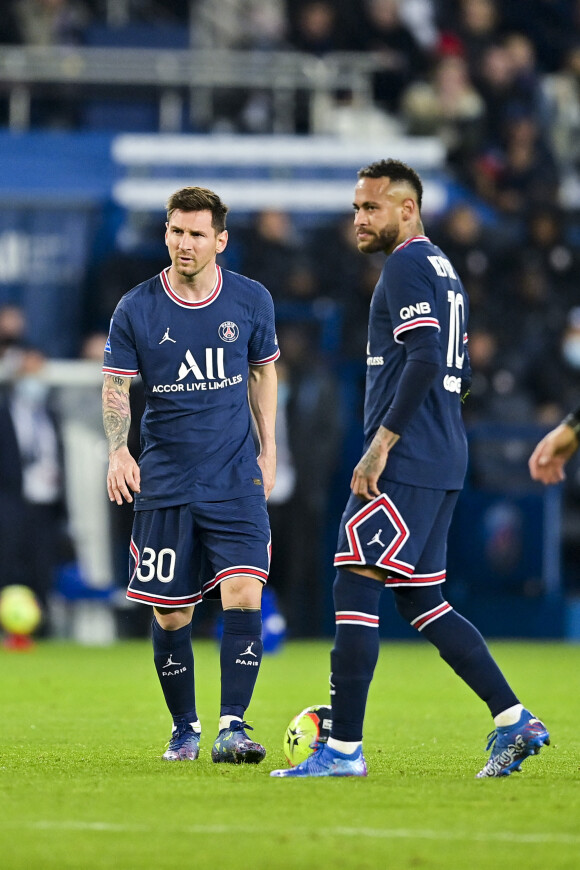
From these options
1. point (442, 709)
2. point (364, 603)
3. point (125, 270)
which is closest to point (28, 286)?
point (125, 270)

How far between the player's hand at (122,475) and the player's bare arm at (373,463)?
104 cm

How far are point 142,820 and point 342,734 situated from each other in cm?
120

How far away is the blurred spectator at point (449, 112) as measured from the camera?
61.3ft

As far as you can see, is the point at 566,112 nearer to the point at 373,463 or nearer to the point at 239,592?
the point at 239,592

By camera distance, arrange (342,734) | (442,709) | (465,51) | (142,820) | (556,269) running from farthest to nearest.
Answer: (465,51), (556,269), (442,709), (342,734), (142,820)

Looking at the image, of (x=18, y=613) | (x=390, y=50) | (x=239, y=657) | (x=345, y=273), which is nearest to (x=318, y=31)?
(x=390, y=50)

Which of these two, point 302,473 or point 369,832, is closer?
point 369,832

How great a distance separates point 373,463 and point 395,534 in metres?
0.27

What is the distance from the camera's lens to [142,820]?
4895mm

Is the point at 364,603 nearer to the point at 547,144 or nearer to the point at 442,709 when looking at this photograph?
the point at 442,709

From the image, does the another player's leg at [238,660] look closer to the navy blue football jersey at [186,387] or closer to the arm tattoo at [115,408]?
the navy blue football jersey at [186,387]

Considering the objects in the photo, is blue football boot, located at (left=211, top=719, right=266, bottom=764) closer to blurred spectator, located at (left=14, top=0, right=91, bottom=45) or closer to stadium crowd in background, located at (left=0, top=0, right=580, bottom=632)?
stadium crowd in background, located at (left=0, top=0, right=580, bottom=632)

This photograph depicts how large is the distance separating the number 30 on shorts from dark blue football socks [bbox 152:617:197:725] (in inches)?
10.8

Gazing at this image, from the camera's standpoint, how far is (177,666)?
6.82 metres
